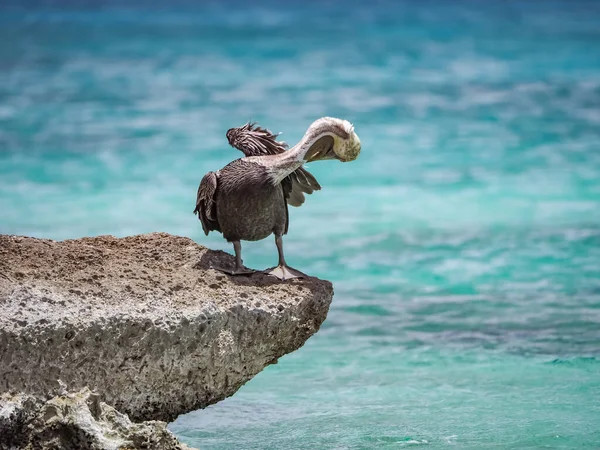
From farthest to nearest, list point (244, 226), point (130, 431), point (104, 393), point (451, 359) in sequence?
point (451, 359) < point (244, 226) < point (104, 393) < point (130, 431)

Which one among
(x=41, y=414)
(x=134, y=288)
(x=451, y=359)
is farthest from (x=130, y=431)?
(x=451, y=359)

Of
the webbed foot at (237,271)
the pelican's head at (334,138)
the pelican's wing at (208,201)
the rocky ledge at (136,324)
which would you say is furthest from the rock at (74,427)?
the pelican's head at (334,138)

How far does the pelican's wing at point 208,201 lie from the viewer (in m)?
4.51

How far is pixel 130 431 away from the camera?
3713 mm

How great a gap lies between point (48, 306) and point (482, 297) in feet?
16.7

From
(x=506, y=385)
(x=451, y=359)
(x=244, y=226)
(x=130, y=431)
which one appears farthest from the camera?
(x=451, y=359)

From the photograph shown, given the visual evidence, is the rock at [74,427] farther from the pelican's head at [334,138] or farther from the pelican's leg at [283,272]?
the pelican's head at [334,138]

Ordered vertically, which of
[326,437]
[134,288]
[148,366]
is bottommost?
[326,437]

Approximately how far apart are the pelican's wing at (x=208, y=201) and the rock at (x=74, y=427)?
1.04 m

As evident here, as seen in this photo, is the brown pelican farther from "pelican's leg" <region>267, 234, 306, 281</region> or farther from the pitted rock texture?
the pitted rock texture

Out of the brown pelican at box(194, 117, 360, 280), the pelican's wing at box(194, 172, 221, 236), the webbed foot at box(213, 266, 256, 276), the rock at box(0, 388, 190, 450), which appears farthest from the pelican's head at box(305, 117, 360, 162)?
the rock at box(0, 388, 190, 450)

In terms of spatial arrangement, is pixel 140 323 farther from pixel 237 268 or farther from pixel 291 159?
pixel 291 159

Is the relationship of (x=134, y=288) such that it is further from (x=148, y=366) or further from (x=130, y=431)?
(x=130, y=431)

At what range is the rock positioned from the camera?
11.9 feet
